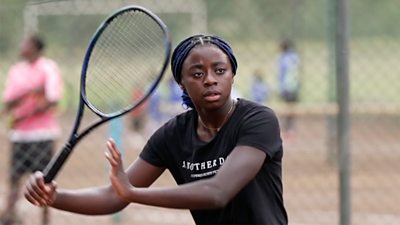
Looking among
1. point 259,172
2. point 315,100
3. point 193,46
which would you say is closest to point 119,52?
point 193,46

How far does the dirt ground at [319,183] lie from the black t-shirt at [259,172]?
13.0ft

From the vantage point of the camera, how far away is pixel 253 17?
32.2ft

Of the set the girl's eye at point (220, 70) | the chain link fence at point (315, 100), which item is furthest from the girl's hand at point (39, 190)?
the chain link fence at point (315, 100)

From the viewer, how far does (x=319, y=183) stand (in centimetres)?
927

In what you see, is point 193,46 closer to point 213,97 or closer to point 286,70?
point 213,97

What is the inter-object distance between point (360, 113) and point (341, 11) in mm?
3477

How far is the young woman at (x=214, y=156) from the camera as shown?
3596mm

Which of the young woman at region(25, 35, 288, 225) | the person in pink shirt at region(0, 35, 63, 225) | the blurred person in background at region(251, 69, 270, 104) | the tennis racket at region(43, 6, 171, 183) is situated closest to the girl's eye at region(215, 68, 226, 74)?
the young woman at region(25, 35, 288, 225)

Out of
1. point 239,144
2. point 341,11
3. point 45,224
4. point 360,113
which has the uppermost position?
point 341,11

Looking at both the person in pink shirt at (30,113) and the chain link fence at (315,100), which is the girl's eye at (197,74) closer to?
the chain link fence at (315,100)

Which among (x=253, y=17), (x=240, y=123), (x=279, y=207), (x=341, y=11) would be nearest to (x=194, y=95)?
(x=240, y=123)

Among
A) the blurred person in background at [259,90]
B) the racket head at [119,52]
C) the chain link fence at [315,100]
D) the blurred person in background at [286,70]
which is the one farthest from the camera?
the blurred person in background at [286,70]

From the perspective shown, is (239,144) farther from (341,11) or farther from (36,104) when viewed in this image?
(36,104)

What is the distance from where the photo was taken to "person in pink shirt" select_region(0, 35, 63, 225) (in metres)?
8.51
